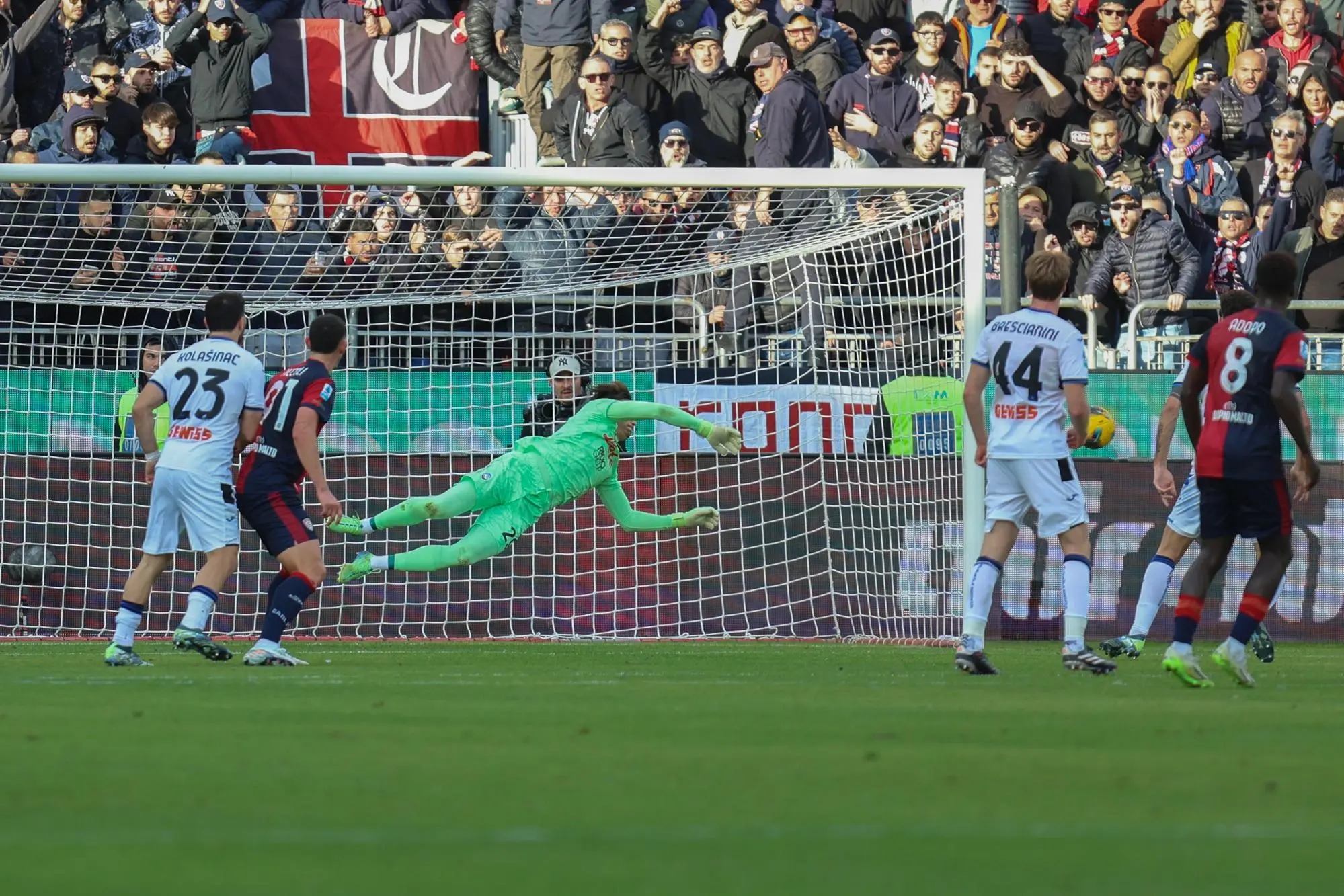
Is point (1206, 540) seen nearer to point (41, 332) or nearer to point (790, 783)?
point (790, 783)

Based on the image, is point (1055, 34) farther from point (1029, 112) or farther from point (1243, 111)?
point (1029, 112)

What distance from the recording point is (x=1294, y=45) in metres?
19.9

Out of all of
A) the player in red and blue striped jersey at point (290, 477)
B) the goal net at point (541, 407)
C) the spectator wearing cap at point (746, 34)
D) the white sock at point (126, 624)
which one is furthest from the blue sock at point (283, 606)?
the spectator wearing cap at point (746, 34)

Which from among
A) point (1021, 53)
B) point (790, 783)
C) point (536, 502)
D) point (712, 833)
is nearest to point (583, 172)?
point (536, 502)

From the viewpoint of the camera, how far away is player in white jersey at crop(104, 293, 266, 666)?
426 inches

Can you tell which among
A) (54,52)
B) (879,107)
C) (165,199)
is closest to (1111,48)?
(879,107)

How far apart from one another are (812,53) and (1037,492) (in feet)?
33.7

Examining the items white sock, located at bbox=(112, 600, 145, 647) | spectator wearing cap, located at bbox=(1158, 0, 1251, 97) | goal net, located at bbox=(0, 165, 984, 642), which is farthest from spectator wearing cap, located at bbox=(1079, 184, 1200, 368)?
white sock, located at bbox=(112, 600, 145, 647)

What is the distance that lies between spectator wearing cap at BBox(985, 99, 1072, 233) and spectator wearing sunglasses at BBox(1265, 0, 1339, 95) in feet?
9.77

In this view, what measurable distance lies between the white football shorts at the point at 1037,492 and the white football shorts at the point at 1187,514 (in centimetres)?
174

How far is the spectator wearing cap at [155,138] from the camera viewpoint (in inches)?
694

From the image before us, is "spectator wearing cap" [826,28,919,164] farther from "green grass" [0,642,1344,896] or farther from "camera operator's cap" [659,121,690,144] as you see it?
"green grass" [0,642,1344,896]

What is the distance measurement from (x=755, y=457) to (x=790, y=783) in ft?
32.8

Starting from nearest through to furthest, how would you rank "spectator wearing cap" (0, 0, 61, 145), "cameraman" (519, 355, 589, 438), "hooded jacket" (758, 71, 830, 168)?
"cameraman" (519, 355, 589, 438), "hooded jacket" (758, 71, 830, 168), "spectator wearing cap" (0, 0, 61, 145)
